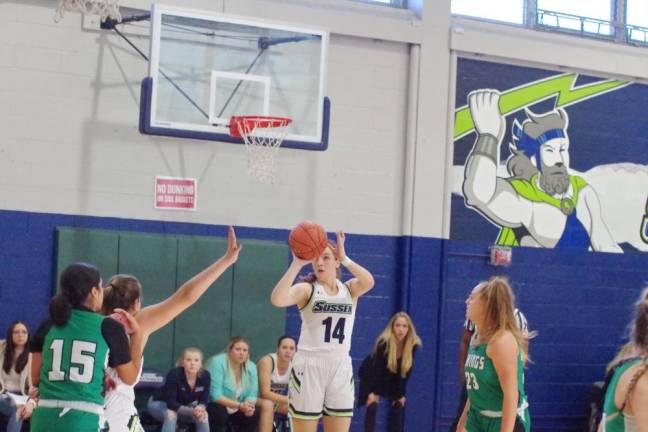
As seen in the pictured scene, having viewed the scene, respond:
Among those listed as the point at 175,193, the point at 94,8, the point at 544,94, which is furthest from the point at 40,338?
the point at 544,94

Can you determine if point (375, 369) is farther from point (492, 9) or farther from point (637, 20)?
point (637, 20)

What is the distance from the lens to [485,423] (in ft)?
17.7

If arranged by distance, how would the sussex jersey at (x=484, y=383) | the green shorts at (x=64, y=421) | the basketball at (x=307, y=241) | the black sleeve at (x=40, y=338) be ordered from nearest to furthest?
the green shorts at (x=64, y=421) < the black sleeve at (x=40, y=338) < the sussex jersey at (x=484, y=383) < the basketball at (x=307, y=241)

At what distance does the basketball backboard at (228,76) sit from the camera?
31.4 feet

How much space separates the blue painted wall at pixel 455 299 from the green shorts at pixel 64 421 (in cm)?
544

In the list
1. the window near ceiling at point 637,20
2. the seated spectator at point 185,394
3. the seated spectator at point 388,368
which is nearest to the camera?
the seated spectator at point 185,394

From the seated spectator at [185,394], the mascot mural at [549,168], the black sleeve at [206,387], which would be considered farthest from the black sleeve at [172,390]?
the mascot mural at [549,168]

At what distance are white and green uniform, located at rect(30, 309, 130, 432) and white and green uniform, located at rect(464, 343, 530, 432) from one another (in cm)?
188

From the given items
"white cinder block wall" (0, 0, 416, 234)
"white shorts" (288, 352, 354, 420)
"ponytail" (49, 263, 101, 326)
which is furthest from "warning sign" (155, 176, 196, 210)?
"ponytail" (49, 263, 101, 326)

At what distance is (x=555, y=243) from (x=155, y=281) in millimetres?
4799

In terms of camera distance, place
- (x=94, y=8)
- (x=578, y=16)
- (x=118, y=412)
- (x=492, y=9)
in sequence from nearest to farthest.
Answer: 1. (x=118, y=412)
2. (x=94, y=8)
3. (x=492, y=9)
4. (x=578, y=16)

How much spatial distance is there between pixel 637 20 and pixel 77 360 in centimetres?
1046

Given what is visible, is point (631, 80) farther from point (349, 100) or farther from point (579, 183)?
point (349, 100)

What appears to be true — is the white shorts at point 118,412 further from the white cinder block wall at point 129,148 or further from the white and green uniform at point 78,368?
the white cinder block wall at point 129,148
